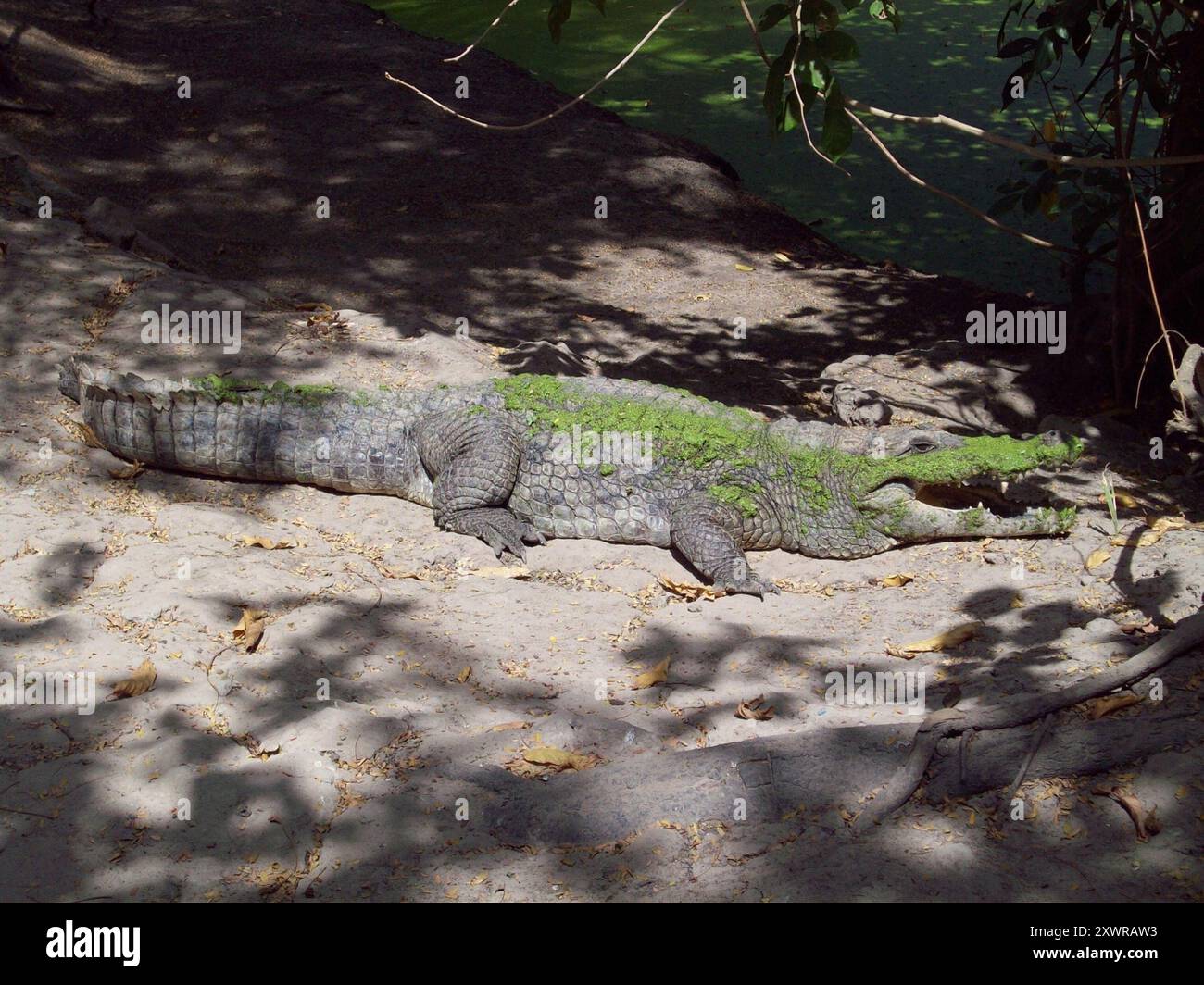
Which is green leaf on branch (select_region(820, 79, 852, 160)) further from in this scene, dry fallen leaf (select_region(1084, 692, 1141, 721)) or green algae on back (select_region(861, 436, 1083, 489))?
green algae on back (select_region(861, 436, 1083, 489))

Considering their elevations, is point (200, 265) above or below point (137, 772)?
above

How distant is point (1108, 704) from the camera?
3365 millimetres

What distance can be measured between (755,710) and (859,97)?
10.1 m

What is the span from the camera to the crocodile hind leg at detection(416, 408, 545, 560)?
585 centimetres

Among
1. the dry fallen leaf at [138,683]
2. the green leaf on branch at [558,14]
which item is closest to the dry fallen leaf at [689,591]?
the dry fallen leaf at [138,683]

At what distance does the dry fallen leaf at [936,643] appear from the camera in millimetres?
4383

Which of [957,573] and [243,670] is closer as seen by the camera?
[243,670]

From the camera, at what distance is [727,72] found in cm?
1412

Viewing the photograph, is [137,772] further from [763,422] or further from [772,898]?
[763,422]

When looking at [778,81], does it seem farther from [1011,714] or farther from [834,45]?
[1011,714]

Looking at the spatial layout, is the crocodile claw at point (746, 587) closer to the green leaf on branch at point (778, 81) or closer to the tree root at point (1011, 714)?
the tree root at point (1011, 714)

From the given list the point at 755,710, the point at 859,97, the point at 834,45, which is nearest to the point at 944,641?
the point at 755,710

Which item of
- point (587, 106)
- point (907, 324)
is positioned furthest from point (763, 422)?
point (587, 106)

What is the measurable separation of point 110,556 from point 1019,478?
14.5ft
